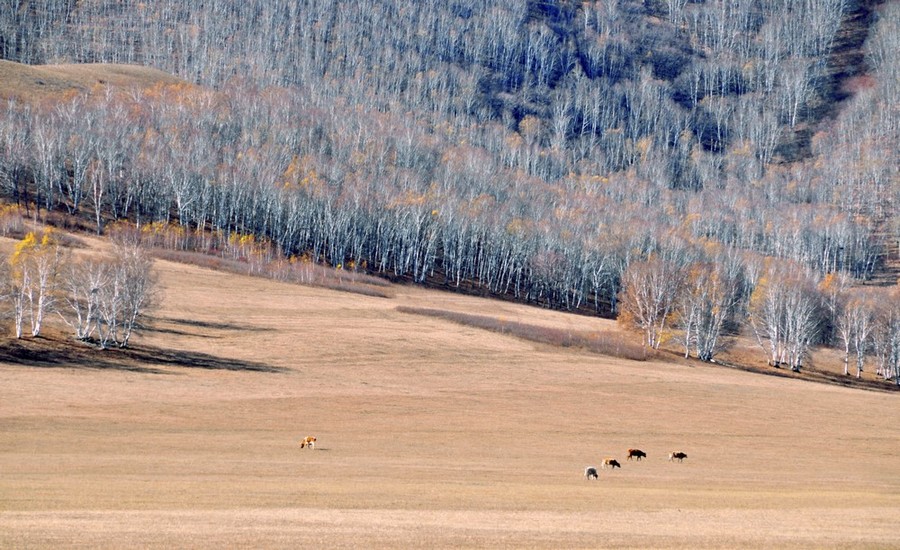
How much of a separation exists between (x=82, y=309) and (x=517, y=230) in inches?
3325

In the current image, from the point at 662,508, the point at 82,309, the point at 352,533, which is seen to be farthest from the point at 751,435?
the point at 82,309

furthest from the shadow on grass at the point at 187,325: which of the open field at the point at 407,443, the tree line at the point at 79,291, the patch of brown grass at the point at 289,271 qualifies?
the patch of brown grass at the point at 289,271

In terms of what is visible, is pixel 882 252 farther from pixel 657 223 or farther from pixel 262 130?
pixel 262 130

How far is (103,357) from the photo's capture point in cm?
6297

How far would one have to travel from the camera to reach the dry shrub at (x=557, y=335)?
3482 inches

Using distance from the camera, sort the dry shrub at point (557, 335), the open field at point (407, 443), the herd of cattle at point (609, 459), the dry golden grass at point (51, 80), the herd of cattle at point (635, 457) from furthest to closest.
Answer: the dry golden grass at point (51, 80), the dry shrub at point (557, 335), the herd of cattle at point (635, 457), the herd of cattle at point (609, 459), the open field at point (407, 443)

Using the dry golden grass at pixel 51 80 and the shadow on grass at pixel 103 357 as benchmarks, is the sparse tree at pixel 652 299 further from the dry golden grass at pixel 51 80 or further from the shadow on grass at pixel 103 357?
the dry golden grass at pixel 51 80

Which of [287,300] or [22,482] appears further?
[287,300]

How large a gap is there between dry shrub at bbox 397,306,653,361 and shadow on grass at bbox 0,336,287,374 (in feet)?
106

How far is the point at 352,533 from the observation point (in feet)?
72.7

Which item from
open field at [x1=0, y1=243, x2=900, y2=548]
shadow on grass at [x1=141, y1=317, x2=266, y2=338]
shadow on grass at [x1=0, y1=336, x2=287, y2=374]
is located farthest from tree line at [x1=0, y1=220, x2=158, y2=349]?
open field at [x1=0, y1=243, x2=900, y2=548]

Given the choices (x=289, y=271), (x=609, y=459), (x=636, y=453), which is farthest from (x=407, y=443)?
(x=289, y=271)

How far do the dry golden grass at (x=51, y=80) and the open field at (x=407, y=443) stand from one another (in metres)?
88.1

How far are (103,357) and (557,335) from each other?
45.7 meters
